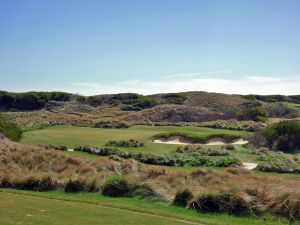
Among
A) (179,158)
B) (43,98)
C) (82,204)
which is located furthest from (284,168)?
(43,98)

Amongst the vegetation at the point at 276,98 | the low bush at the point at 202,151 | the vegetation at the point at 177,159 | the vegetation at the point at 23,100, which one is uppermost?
the vegetation at the point at 276,98

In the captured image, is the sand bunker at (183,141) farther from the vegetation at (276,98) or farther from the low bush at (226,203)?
the vegetation at (276,98)

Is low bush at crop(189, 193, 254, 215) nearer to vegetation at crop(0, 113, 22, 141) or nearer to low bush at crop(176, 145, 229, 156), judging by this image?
low bush at crop(176, 145, 229, 156)

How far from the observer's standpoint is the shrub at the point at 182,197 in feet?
54.4

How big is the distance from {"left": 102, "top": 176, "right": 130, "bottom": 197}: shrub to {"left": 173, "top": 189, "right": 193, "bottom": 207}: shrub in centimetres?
250

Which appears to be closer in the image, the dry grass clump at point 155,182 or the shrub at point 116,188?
the dry grass clump at point 155,182

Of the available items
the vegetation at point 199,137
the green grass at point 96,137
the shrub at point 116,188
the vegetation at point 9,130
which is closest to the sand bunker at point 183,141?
the vegetation at point 199,137

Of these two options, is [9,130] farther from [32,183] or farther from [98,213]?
[98,213]

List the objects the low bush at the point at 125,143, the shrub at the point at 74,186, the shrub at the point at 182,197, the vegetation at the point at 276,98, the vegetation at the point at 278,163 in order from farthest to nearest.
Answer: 1. the vegetation at the point at 276,98
2. the low bush at the point at 125,143
3. the vegetation at the point at 278,163
4. the shrub at the point at 74,186
5. the shrub at the point at 182,197

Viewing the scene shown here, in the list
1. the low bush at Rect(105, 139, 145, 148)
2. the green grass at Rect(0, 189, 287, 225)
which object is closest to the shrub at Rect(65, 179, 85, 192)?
the green grass at Rect(0, 189, 287, 225)

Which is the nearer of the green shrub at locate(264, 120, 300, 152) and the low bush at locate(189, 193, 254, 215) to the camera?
the low bush at locate(189, 193, 254, 215)

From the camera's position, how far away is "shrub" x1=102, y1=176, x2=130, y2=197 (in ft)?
60.7

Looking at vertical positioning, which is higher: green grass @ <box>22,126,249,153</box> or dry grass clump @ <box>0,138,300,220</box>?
green grass @ <box>22,126,249,153</box>

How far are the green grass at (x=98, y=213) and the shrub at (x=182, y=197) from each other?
19.3 inches
